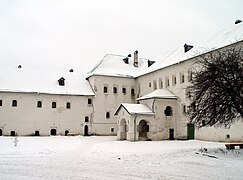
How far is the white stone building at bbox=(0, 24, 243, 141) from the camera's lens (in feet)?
118

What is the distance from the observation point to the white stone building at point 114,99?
36.0 meters

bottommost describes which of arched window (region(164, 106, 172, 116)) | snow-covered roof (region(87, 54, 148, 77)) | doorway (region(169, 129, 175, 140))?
doorway (region(169, 129, 175, 140))

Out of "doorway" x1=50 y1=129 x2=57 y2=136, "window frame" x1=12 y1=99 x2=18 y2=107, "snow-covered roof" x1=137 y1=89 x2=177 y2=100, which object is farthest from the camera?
"doorway" x1=50 y1=129 x2=57 y2=136

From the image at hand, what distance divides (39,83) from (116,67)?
41.3ft

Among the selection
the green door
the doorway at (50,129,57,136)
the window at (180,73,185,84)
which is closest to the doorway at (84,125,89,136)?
the doorway at (50,129,57,136)

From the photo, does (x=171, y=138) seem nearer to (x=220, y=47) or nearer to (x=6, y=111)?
(x=220, y=47)

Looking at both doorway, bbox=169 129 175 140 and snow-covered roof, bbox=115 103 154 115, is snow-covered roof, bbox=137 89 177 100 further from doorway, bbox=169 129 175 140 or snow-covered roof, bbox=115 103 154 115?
doorway, bbox=169 129 175 140

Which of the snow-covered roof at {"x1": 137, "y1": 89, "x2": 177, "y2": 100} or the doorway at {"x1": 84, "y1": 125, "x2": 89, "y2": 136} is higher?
the snow-covered roof at {"x1": 137, "y1": 89, "x2": 177, "y2": 100}

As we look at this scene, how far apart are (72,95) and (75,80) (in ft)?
14.1

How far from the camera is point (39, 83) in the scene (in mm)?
45250

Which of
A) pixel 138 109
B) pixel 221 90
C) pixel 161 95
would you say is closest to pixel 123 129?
pixel 138 109

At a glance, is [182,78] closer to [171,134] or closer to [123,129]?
[171,134]

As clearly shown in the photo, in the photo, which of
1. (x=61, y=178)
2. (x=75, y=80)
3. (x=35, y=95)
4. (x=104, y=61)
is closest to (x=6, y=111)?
(x=35, y=95)

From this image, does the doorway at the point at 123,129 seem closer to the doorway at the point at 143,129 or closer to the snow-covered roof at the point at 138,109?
the doorway at the point at 143,129
